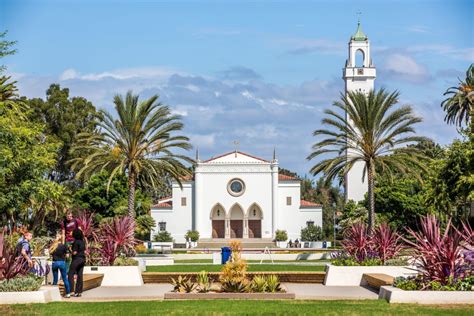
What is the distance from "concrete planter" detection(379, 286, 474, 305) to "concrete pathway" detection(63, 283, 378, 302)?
191cm

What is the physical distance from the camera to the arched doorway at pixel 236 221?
3602 inches

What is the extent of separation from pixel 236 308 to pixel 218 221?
74.9 m

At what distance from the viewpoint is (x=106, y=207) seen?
69.0 m

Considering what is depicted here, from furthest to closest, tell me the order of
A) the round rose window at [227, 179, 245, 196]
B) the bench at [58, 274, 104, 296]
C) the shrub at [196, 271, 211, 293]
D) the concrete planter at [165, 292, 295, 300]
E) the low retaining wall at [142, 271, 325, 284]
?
the round rose window at [227, 179, 245, 196] < the low retaining wall at [142, 271, 325, 284] < the bench at [58, 274, 104, 296] < the shrub at [196, 271, 211, 293] < the concrete planter at [165, 292, 295, 300]

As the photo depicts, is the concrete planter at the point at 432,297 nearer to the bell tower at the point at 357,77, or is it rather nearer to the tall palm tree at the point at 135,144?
the tall palm tree at the point at 135,144

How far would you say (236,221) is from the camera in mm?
91938

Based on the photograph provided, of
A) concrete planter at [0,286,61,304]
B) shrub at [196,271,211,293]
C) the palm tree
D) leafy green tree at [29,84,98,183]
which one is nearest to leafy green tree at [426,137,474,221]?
the palm tree

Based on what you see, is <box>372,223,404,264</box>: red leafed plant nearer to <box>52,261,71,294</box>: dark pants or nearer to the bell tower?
<box>52,261,71,294</box>: dark pants

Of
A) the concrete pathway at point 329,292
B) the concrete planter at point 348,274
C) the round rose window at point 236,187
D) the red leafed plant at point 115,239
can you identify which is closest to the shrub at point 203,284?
the concrete pathway at point 329,292

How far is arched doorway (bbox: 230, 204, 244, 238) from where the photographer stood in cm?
9150

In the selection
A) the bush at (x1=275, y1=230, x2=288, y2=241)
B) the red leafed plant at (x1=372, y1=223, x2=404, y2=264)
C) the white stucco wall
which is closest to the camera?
the red leafed plant at (x1=372, y1=223, x2=404, y2=264)

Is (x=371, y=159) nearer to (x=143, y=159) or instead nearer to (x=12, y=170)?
(x=143, y=159)

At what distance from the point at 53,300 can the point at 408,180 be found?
56.3 meters

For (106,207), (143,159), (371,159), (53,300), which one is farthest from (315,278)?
(106,207)
